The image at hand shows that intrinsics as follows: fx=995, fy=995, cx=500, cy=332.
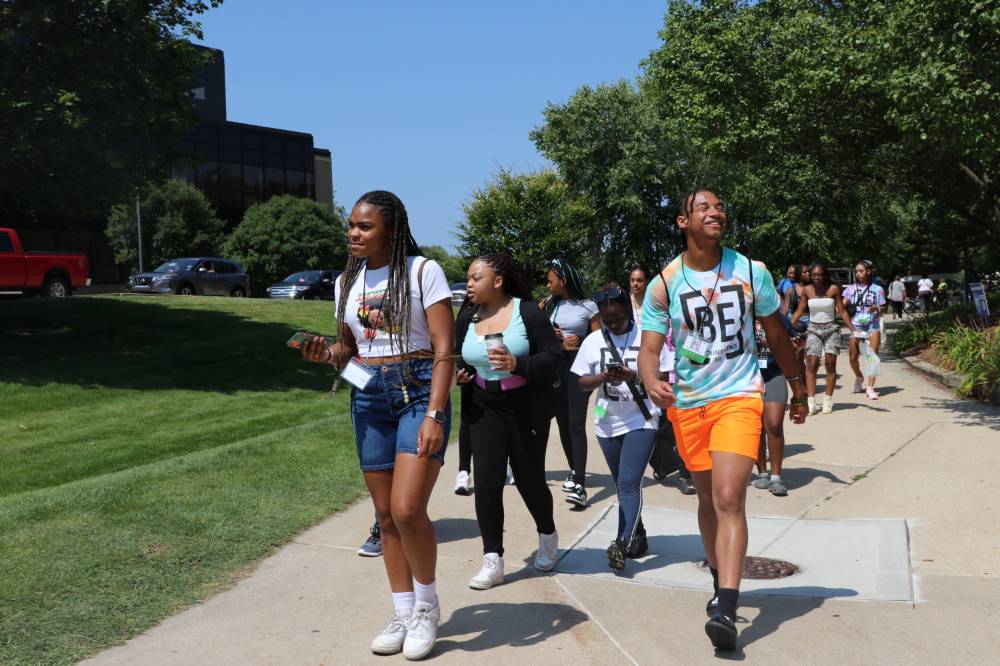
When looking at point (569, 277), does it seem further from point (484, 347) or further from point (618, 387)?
point (484, 347)

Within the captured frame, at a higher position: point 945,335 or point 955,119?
point 955,119

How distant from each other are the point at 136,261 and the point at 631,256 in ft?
86.7

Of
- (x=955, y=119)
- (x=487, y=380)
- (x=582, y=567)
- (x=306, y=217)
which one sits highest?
(x=306, y=217)

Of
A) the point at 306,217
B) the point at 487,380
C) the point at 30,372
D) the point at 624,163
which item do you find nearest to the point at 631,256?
the point at 624,163

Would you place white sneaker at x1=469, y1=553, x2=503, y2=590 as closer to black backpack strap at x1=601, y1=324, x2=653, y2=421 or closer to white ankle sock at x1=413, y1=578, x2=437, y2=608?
white ankle sock at x1=413, y1=578, x2=437, y2=608

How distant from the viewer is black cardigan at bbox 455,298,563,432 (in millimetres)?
5254

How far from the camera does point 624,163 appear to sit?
41438 mm

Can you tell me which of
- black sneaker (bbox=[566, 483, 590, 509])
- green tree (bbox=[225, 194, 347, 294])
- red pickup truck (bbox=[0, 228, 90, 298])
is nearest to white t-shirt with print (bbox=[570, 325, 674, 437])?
black sneaker (bbox=[566, 483, 590, 509])

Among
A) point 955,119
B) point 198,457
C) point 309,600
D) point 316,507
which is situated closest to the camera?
point 309,600

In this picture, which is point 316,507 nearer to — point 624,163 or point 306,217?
point 624,163

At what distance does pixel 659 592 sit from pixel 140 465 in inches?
256

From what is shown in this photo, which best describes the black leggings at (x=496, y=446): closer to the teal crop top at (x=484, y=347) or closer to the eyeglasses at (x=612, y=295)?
the teal crop top at (x=484, y=347)

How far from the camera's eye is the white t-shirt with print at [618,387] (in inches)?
→ 240

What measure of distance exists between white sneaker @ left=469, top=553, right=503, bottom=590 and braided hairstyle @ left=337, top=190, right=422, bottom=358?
1663 millimetres
